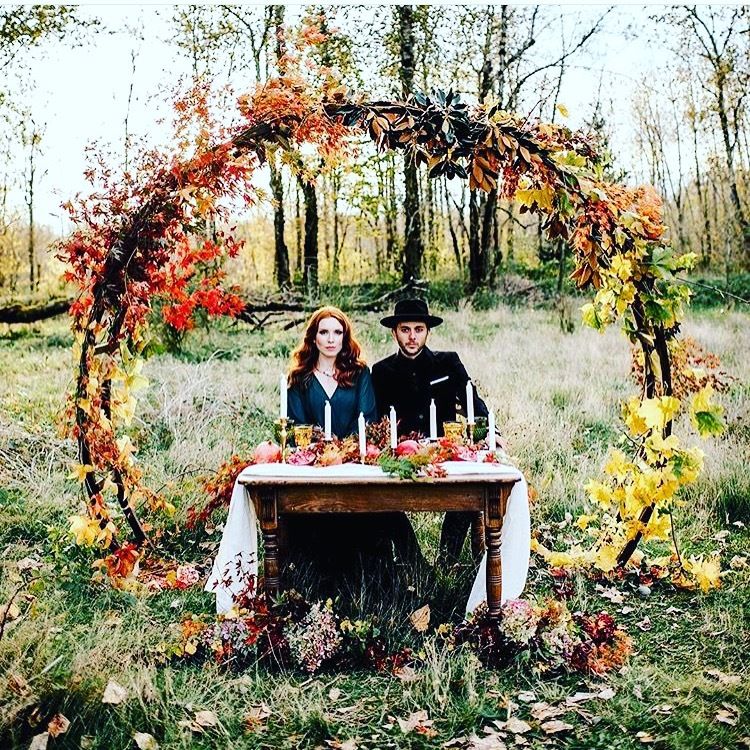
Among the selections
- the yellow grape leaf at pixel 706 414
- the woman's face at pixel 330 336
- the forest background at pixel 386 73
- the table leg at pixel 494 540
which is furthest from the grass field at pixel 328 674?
the forest background at pixel 386 73

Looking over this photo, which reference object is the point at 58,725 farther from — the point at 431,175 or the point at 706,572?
the point at 706,572

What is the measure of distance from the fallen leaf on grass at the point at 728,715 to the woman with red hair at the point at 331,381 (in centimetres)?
280

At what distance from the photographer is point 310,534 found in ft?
17.1

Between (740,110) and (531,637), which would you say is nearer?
(531,637)

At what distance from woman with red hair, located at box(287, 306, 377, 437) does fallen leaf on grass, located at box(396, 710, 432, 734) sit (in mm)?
2109

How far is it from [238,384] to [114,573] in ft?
17.0

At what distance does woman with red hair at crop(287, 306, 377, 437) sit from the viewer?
5.56 metres

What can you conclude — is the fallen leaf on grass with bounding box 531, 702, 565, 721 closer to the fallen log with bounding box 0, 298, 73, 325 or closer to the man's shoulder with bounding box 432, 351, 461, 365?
the man's shoulder with bounding box 432, 351, 461, 365

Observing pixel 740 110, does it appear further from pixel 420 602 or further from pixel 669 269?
pixel 420 602

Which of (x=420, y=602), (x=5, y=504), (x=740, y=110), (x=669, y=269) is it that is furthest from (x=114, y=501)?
(x=740, y=110)

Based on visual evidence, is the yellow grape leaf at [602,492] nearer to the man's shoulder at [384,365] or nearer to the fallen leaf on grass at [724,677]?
the fallen leaf on grass at [724,677]

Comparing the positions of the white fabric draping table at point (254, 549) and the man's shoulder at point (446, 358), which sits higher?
the man's shoulder at point (446, 358)

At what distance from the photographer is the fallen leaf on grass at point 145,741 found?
3.51 metres

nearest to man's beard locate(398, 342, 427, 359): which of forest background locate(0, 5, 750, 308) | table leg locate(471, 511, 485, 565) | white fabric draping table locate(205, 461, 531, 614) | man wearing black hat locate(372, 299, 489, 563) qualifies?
man wearing black hat locate(372, 299, 489, 563)
